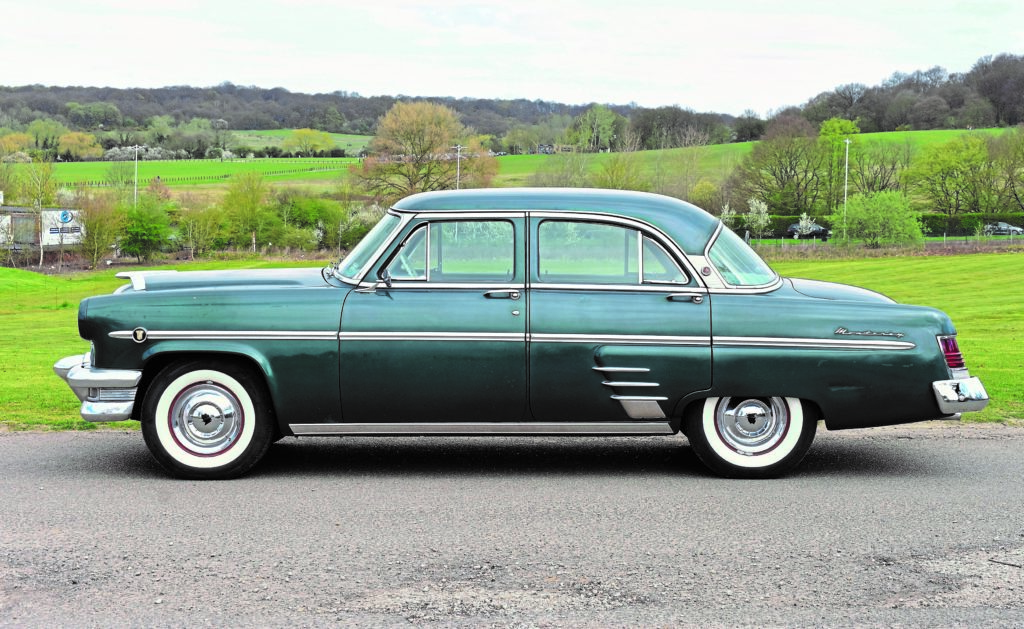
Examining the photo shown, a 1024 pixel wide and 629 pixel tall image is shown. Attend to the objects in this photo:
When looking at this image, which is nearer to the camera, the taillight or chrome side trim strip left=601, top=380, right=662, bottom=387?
chrome side trim strip left=601, top=380, right=662, bottom=387

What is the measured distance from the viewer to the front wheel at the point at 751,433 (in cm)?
648

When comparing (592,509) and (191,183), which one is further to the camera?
(191,183)

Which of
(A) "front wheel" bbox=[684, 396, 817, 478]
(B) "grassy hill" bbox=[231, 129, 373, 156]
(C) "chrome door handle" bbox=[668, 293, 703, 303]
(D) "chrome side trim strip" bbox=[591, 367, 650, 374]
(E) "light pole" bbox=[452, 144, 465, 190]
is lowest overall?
(A) "front wheel" bbox=[684, 396, 817, 478]

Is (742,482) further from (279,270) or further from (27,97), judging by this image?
(27,97)

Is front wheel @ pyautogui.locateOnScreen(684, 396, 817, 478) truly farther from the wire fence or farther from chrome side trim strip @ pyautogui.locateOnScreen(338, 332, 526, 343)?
the wire fence

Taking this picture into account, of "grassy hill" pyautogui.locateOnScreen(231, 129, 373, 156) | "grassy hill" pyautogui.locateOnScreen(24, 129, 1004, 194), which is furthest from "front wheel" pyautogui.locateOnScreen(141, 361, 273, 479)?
"grassy hill" pyautogui.locateOnScreen(231, 129, 373, 156)

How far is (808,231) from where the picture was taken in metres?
94.4

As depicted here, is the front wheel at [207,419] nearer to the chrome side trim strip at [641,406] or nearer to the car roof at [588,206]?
the car roof at [588,206]

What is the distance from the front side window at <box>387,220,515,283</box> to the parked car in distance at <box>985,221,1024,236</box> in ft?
270

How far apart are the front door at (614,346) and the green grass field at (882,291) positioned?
3.41 metres

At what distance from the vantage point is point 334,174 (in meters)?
136

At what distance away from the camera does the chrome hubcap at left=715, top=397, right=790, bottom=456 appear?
652cm

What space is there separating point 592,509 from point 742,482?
117 centimetres

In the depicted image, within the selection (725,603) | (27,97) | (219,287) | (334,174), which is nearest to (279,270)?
(219,287)
